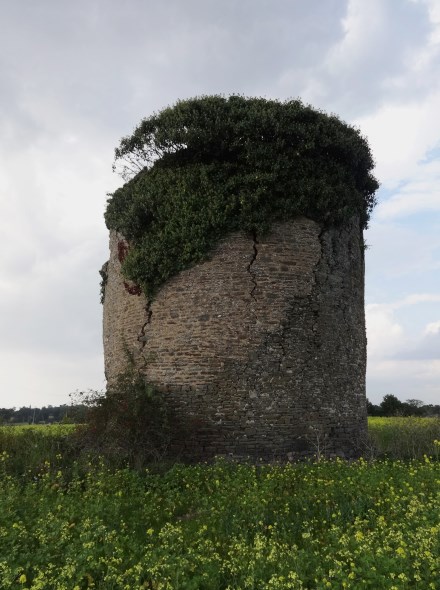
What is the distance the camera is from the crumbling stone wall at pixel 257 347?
462 inches

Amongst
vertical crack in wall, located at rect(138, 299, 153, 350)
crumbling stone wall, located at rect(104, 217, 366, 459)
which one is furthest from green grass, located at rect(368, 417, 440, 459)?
vertical crack in wall, located at rect(138, 299, 153, 350)

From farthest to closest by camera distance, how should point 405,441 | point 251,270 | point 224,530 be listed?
point 405,441 → point 251,270 → point 224,530

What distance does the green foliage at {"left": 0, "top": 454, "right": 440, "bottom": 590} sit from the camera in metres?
5.49

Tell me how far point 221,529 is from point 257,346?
17.3ft

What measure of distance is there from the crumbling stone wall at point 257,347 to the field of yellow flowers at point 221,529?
5.03 ft

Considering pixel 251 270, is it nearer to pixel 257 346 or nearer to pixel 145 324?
pixel 257 346

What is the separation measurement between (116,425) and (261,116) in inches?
297

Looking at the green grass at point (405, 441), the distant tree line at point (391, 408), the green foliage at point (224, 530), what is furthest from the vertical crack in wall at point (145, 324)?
the distant tree line at point (391, 408)

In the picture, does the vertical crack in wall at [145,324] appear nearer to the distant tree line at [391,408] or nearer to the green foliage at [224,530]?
the green foliage at [224,530]

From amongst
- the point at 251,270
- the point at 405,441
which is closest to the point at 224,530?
the point at 251,270

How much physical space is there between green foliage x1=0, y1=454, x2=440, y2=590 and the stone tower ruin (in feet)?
5.61

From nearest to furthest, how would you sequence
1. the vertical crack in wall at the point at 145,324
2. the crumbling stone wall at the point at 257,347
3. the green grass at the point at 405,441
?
the crumbling stone wall at the point at 257,347 < the vertical crack in wall at the point at 145,324 < the green grass at the point at 405,441

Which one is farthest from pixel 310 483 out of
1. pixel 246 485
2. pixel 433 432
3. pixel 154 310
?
pixel 433 432

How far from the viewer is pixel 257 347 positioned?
1197cm
